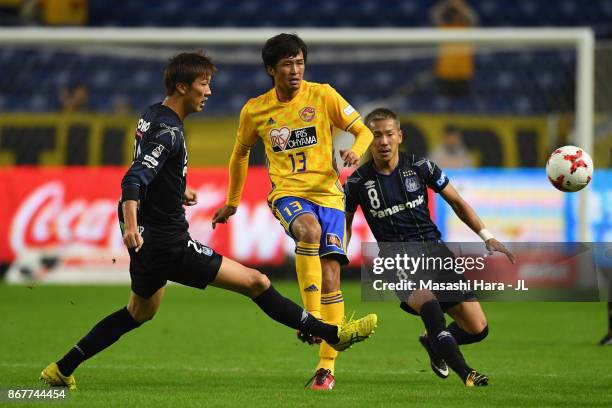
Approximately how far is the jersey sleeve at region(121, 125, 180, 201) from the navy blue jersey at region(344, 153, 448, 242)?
154cm

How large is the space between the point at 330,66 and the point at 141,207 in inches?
A: 430

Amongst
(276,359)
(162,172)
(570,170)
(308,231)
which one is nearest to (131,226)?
(162,172)

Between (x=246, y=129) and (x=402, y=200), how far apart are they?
1080mm

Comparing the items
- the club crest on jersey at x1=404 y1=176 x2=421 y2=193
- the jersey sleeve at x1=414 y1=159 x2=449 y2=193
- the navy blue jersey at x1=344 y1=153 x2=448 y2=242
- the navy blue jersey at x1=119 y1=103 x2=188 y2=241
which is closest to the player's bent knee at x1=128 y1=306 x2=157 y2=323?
the navy blue jersey at x1=119 y1=103 x2=188 y2=241

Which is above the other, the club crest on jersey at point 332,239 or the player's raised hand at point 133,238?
the club crest on jersey at point 332,239

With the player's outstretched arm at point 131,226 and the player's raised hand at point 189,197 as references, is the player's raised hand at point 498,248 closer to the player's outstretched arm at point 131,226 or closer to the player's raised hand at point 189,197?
the player's raised hand at point 189,197

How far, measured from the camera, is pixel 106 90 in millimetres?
16781

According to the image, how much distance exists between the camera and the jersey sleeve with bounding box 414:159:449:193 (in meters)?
7.00

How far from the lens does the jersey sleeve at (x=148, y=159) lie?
5.84 m

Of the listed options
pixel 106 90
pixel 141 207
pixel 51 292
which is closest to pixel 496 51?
pixel 106 90

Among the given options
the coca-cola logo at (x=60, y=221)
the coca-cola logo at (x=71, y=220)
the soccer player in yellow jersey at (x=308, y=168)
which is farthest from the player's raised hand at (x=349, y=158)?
the coca-cola logo at (x=60, y=221)

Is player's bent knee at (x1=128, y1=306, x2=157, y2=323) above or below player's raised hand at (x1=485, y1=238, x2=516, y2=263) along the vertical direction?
below

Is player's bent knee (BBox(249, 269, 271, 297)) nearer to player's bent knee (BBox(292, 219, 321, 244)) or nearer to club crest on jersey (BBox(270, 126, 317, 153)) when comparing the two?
player's bent knee (BBox(292, 219, 321, 244))

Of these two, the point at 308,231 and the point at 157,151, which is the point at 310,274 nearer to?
the point at 308,231
